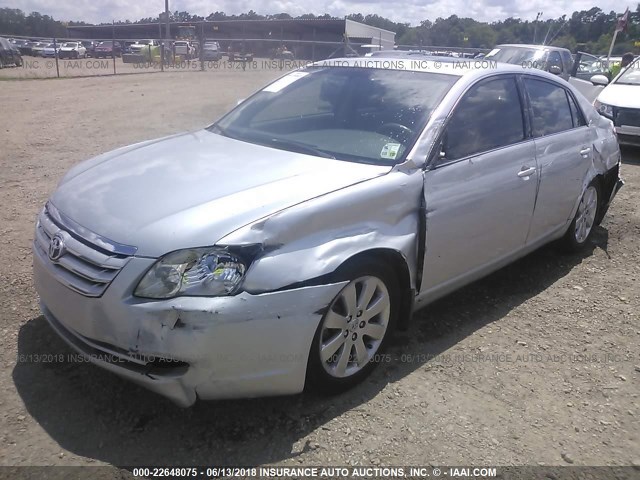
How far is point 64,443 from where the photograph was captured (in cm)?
247

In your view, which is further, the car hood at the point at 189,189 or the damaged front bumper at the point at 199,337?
the car hood at the point at 189,189

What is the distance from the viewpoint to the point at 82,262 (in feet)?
8.34

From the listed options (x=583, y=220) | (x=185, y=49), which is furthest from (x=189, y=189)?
(x=185, y=49)

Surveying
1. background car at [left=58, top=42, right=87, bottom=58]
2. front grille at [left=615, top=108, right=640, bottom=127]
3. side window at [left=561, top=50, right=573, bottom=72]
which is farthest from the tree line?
background car at [left=58, top=42, right=87, bottom=58]

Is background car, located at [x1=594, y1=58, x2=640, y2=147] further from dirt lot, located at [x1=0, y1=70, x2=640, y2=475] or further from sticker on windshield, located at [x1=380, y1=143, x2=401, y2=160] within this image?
sticker on windshield, located at [x1=380, y1=143, x2=401, y2=160]

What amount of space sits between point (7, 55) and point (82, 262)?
98.0ft

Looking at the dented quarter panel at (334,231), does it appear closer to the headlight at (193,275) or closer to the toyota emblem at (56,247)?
the headlight at (193,275)

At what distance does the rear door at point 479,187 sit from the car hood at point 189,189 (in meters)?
0.50

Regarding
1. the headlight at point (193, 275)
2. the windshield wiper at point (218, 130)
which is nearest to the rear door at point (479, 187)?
the headlight at point (193, 275)

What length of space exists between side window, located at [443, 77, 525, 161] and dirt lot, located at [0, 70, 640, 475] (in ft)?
3.87

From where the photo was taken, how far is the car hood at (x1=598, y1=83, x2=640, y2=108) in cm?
941

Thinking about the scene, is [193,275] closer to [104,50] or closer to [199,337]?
[199,337]

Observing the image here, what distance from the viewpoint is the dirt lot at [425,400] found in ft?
8.29

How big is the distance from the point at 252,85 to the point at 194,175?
17820 mm
